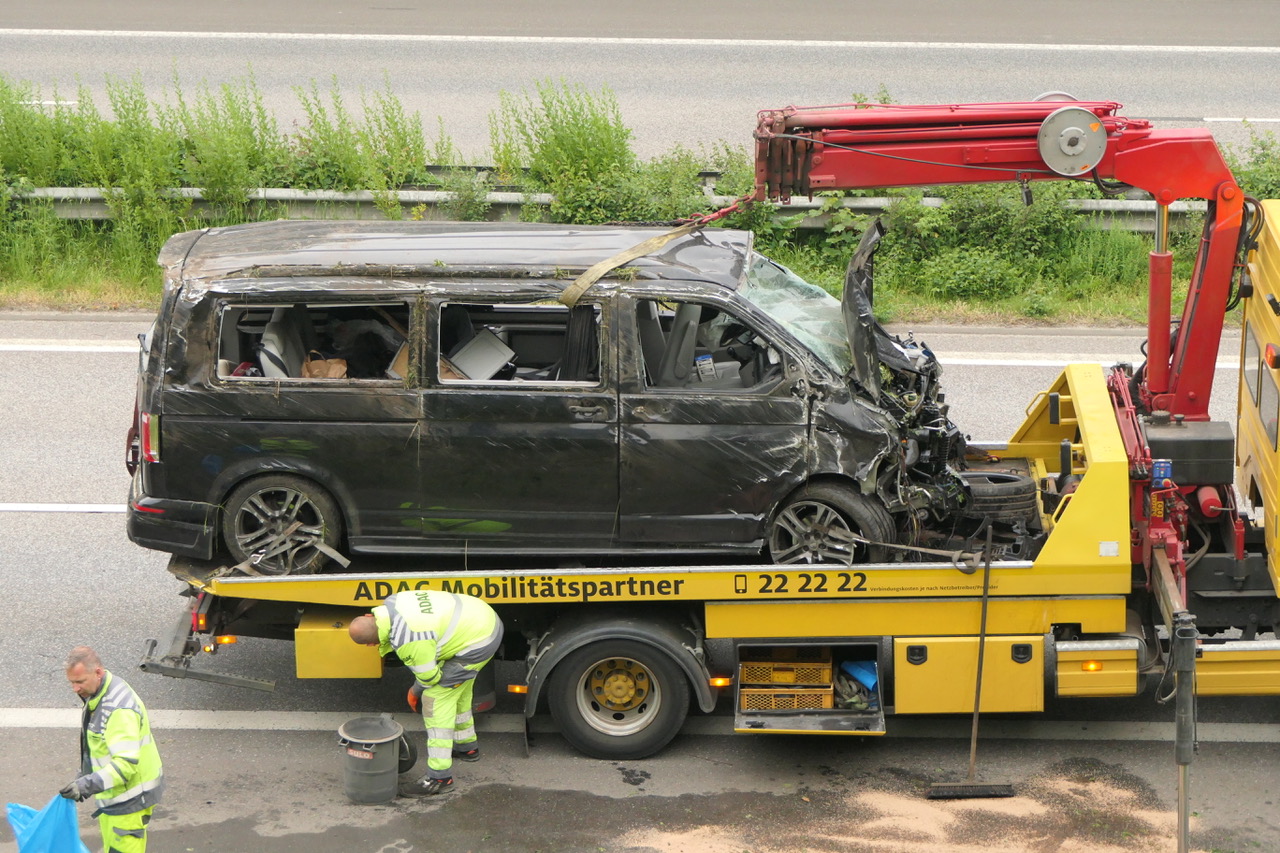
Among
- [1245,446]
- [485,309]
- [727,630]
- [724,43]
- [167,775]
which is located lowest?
[167,775]

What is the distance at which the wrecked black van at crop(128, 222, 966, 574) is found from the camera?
802 cm

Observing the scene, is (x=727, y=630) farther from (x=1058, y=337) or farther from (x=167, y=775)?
(x=1058, y=337)

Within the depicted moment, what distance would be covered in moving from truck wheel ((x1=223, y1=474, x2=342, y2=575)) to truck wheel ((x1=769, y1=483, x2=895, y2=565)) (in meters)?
2.44

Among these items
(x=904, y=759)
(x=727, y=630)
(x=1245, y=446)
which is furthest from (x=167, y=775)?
(x=1245, y=446)

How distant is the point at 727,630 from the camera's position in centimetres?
817

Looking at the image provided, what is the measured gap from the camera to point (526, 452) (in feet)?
26.5

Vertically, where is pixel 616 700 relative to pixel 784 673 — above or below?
below

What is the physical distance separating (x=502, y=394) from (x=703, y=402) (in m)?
1.06

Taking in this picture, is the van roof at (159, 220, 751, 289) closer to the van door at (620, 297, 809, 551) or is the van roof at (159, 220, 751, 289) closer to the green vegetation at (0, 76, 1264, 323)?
the van door at (620, 297, 809, 551)

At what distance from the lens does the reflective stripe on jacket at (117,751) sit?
6.82 meters

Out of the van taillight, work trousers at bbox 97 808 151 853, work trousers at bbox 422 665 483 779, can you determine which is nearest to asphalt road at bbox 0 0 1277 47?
the van taillight

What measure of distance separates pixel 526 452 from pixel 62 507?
4.82m

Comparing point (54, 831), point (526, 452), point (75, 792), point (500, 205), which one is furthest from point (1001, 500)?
point (500, 205)

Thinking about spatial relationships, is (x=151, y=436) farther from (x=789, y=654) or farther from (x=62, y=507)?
(x=789, y=654)
